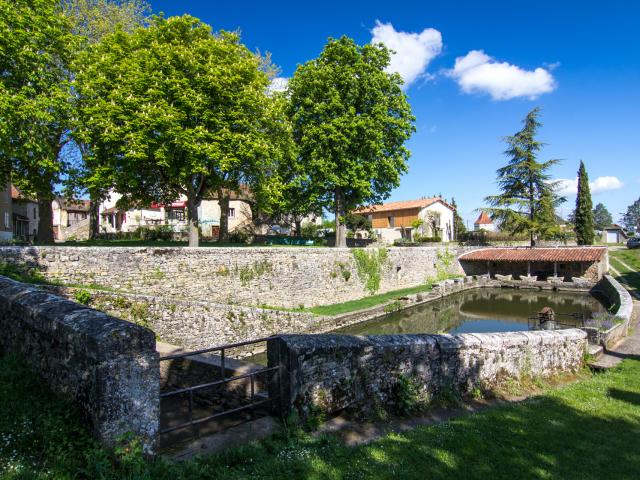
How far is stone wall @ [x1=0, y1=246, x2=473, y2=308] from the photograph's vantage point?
497 inches

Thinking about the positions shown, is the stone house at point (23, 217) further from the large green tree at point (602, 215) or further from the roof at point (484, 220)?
the large green tree at point (602, 215)

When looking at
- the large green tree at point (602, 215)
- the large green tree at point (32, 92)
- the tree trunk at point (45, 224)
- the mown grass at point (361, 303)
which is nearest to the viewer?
the large green tree at point (32, 92)

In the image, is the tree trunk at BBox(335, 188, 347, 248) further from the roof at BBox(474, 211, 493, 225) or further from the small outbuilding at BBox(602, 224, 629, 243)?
the roof at BBox(474, 211, 493, 225)

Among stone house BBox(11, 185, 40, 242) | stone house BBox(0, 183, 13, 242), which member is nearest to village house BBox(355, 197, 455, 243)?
stone house BBox(0, 183, 13, 242)

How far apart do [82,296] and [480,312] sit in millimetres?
21477

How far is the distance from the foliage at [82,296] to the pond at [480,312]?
1075cm

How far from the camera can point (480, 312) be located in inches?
926

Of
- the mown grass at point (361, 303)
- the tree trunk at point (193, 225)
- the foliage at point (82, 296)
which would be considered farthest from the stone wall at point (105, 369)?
the tree trunk at point (193, 225)

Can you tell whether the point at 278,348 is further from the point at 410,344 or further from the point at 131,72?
the point at 131,72

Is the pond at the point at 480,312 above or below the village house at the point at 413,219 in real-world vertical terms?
below

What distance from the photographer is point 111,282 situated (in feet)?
44.1

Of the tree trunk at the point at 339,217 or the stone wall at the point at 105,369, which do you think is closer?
the stone wall at the point at 105,369

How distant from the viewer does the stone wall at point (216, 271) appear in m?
12.6

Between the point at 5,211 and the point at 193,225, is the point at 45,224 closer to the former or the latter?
the point at 193,225
